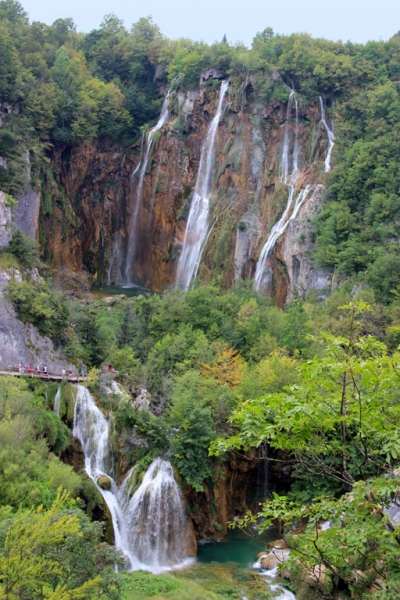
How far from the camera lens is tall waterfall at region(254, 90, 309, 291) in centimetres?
3647

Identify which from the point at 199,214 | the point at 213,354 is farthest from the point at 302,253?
the point at 213,354

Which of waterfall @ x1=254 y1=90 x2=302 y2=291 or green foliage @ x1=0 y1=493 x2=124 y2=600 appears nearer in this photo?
green foliage @ x1=0 y1=493 x2=124 y2=600

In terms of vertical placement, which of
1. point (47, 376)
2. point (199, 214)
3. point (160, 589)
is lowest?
point (160, 589)

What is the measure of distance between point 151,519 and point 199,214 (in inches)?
1106

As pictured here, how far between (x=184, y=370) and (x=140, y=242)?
1000 inches

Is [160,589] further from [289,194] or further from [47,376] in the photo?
[289,194]

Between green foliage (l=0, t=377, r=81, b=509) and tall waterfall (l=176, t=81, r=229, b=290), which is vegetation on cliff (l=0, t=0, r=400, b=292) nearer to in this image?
tall waterfall (l=176, t=81, r=229, b=290)

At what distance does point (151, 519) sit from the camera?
18.6 m

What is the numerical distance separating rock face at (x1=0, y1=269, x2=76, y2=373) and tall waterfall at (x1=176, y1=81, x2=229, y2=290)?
17.8 m

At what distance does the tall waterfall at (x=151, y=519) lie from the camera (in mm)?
18047

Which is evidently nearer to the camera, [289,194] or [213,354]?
[213,354]

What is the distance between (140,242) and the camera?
4738 cm

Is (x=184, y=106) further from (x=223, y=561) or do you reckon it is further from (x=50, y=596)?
(x=50, y=596)

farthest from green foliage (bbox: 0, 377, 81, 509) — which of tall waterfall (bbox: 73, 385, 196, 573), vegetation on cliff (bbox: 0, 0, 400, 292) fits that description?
vegetation on cliff (bbox: 0, 0, 400, 292)
